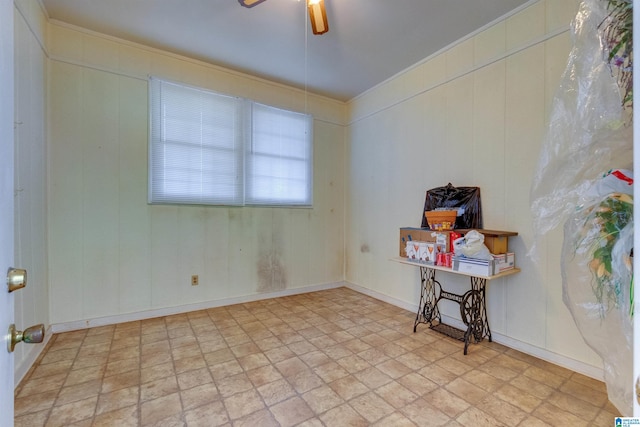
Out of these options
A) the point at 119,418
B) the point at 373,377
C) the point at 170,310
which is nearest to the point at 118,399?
the point at 119,418

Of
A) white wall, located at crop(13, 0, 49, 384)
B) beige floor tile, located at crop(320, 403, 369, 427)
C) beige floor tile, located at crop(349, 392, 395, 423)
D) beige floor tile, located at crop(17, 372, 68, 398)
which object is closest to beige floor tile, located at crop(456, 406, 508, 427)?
beige floor tile, located at crop(349, 392, 395, 423)

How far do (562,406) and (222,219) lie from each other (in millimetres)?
3402

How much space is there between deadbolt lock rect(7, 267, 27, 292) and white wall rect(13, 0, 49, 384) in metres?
1.80

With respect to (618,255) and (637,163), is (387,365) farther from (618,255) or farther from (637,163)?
(637,163)

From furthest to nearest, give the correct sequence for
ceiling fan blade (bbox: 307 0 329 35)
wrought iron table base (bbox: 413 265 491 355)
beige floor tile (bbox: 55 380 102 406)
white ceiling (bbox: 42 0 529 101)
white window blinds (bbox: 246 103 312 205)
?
white window blinds (bbox: 246 103 312 205) < wrought iron table base (bbox: 413 265 491 355) < white ceiling (bbox: 42 0 529 101) < ceiling fan blade (bbox: 307 0 329 35) < beige floor tile (bbox: 55 380 102 406)

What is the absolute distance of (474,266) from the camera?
2262 millimetres

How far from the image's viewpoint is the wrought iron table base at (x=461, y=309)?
8.24ft

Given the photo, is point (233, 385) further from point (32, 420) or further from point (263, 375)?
point (32, 420)

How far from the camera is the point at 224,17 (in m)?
2.51

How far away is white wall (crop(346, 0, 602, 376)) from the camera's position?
2.20 meters

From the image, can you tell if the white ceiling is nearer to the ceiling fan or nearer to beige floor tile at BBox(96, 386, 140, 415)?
the ceiling fan

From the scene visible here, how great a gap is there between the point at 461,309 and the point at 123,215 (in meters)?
3.50

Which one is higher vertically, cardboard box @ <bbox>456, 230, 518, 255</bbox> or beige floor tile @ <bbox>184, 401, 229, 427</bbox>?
cardboard box @ <bbox>456, 230, 518, 255</bbox>

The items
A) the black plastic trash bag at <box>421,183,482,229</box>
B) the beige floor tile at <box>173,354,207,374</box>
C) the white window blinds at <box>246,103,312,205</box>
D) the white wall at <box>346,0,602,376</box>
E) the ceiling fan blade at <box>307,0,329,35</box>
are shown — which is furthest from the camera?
the white window blinds at <box>246,103,312,205</box>
